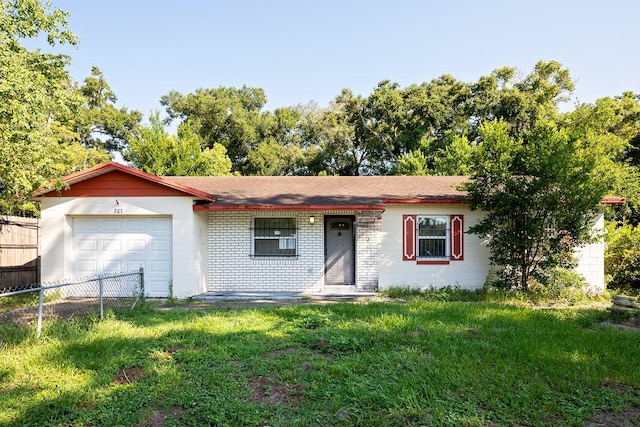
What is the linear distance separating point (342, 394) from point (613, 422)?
244 cm

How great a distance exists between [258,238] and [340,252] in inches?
96.6

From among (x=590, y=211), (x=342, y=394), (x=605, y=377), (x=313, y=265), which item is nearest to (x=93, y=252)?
(x=313, y=265)

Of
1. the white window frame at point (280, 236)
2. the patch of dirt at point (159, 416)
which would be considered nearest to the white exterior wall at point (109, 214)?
the white window frame at point (280, 236)

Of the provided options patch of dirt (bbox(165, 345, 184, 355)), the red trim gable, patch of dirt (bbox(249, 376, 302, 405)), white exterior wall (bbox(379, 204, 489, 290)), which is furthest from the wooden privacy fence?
white exterior wall (bbox(379, 204, 489, 290))

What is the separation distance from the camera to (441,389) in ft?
12.7

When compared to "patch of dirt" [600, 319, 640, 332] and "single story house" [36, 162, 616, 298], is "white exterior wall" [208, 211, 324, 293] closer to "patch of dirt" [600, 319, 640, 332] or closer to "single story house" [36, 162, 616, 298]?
"single story house" [36, 162, 616, 298]

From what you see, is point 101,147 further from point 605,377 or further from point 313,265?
point 605,377

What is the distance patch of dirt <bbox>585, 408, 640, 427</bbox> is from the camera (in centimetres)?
330

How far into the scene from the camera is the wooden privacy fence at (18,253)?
10.4 metres

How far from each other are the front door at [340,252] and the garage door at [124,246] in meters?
4.42

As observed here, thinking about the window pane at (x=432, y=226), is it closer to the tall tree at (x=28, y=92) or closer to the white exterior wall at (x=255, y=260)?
the white exterior wall at (x=255, y=260)

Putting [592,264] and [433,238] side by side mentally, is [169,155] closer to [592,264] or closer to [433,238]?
[433,238]

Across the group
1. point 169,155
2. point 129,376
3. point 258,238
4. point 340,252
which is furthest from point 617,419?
point 169,155

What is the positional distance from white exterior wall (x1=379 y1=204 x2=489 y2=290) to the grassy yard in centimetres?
380
